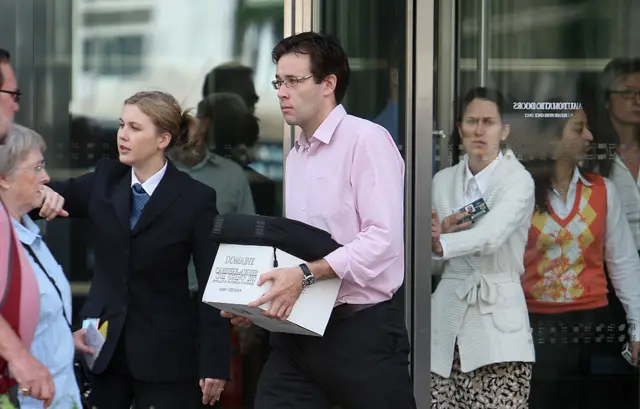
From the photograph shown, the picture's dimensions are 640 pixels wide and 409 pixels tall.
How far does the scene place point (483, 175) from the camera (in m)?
5.24

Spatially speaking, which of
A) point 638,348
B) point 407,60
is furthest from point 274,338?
point 638,348

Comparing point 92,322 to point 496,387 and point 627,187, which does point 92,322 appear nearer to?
point 496,387

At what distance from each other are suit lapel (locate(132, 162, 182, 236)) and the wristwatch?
92cm

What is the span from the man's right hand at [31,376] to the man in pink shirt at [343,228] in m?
0.82

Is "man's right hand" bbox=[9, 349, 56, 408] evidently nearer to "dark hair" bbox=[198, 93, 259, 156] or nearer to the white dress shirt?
"dark hair" bbox=[198, 93, 259, 156]

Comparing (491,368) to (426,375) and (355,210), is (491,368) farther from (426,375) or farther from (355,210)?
(355,210)

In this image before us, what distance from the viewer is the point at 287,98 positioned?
11.9ft

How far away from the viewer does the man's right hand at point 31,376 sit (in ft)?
10.1

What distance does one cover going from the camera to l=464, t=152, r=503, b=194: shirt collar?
5203mm

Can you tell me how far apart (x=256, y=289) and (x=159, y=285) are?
0.90 metres

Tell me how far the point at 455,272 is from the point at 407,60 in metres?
1.03

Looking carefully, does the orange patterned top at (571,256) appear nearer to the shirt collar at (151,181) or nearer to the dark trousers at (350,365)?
the dark trousers at (350,365)

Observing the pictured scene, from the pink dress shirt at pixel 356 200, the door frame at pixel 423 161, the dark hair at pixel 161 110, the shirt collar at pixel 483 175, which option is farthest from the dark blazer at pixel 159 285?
the shirt collar at pixel 483 175

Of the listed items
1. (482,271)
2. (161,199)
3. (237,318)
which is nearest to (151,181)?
(161,199)
